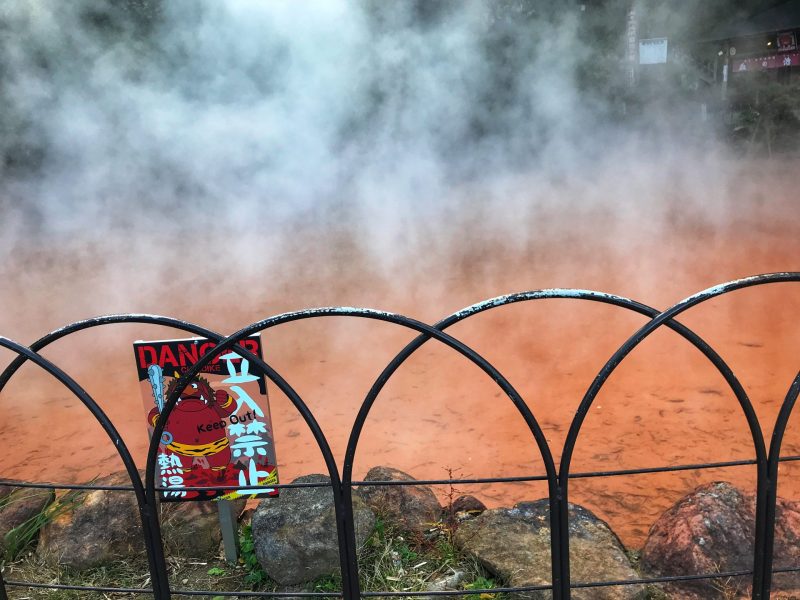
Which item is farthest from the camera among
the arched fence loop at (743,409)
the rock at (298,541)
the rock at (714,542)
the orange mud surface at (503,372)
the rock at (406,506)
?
the orange mud surface at (503,372)

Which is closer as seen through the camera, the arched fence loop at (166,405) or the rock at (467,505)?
the arched fence loop at (166,405)

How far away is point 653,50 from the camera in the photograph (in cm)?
984

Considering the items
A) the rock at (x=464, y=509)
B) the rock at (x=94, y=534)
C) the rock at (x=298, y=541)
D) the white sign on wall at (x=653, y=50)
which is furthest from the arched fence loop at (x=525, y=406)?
the white sign on wall at (x=653, y=50)

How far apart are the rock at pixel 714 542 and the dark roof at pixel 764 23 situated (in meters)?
9.92

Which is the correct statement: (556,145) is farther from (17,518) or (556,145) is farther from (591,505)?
(17,518)

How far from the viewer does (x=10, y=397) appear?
13.4ft

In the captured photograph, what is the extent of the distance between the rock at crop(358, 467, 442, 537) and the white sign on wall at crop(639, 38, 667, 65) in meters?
9.25

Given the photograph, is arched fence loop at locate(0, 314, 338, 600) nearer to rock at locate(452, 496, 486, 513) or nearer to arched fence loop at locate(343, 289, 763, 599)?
arched fence loop at locate(343, 289, 763, 599)

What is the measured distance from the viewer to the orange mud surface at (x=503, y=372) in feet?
10.3

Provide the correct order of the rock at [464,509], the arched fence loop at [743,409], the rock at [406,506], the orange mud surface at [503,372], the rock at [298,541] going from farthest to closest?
1. the orange mud surface at [503,372]
2. the rock at [464,509]
3. the rock at [406,506]
4. the rock at [298,541]
5. the arched fence loop at [743,409]

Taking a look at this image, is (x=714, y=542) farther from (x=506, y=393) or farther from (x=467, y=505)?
(x=506, y=393)

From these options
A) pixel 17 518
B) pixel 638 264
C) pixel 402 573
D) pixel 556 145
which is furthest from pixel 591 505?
pixel 556 145

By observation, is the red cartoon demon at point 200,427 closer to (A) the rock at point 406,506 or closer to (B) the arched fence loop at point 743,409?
(A) the rock at point 406,506

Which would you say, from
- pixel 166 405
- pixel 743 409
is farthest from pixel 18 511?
pixel 743 409
